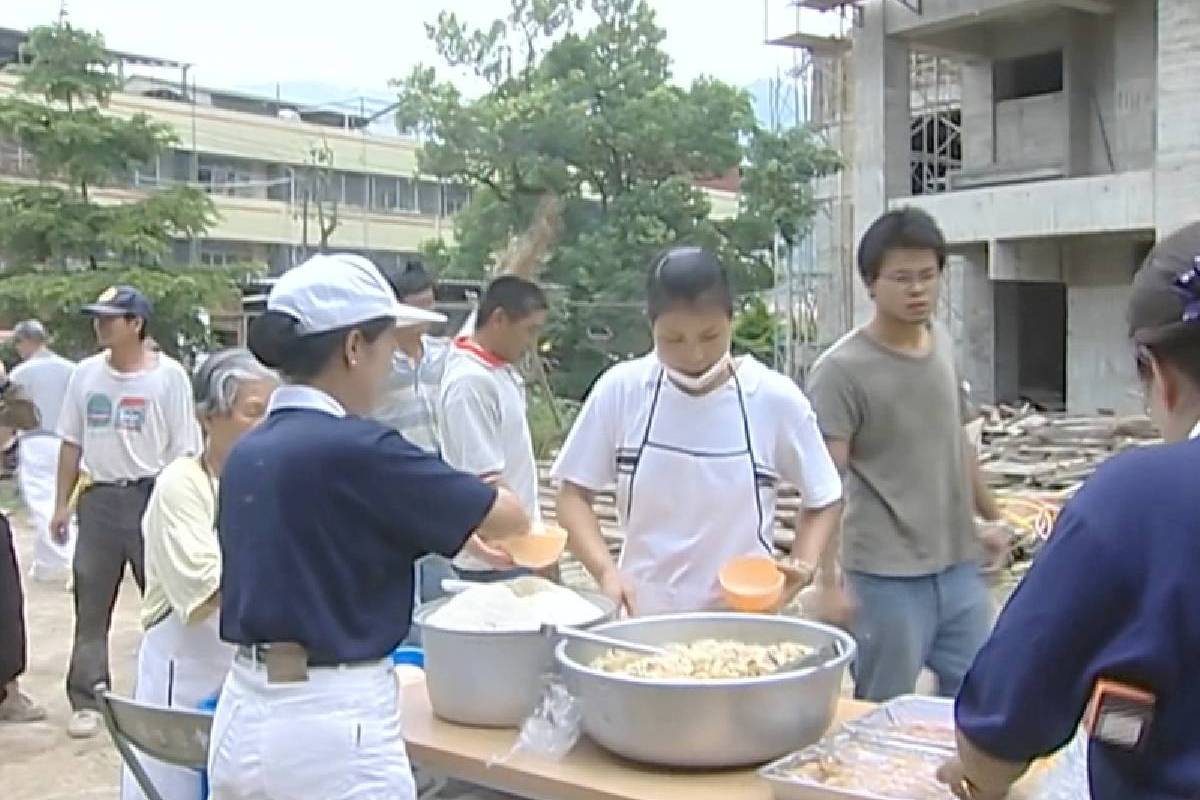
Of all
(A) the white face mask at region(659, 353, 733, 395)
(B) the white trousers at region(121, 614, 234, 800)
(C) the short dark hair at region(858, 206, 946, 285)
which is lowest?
(B) the white trousers at region(121, 614, 234, 800)

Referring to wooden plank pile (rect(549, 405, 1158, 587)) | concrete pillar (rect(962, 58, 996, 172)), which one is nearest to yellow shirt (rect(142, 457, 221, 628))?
wooden plank pile (rect(549, 405, 1158, 587))

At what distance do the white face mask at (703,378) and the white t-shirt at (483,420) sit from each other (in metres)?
1.12

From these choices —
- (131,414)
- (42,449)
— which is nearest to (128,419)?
(131,414)

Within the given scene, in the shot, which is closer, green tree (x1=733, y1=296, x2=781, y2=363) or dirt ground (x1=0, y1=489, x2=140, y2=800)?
dirt ground (x1=0, y1=489, x2=140, y2=800)

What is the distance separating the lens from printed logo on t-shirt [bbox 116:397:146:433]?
477 cm

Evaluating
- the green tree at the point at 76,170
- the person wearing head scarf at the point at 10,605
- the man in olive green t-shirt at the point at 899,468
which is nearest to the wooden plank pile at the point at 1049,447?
the person wearing head scarf at the point at 10,605

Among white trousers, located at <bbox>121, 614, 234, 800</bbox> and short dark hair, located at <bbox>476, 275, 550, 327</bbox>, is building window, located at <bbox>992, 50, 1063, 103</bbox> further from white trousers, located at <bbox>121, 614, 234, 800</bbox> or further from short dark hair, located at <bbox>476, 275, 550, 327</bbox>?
white trousers, located at <bbox>121, 614, 234, 800</bbox>

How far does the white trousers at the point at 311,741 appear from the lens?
180 centimetres

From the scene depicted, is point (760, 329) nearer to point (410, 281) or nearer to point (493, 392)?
point (410, 281)

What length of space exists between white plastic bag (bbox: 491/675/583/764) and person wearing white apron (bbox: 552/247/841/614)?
0.48 meters

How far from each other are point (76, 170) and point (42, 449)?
5.91 m

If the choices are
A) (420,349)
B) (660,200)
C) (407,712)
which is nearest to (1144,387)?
(407,712)

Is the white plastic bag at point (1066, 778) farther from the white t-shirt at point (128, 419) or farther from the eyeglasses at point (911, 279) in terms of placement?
the white t-shirt at point (128, 419)

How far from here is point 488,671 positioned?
2.06 m
